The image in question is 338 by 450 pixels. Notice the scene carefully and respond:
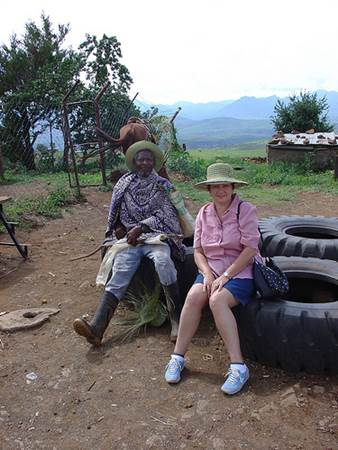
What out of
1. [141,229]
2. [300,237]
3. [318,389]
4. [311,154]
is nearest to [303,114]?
[311,154]

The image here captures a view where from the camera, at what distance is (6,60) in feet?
46.5

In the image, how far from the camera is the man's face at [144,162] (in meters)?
3.79

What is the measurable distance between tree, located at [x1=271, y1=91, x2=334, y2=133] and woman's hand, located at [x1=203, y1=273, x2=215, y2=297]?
15.3 metres

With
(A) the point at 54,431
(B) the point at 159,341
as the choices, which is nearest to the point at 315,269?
(B) the point at 159,341

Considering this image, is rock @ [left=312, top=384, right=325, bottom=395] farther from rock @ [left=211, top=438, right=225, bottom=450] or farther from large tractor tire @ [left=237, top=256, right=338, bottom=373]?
rock @ [left=211, top=438, right=225, bottom=450]

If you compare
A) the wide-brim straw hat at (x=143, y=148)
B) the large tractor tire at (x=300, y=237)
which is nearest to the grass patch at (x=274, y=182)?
the large tractor tire at (x=300, y=237)

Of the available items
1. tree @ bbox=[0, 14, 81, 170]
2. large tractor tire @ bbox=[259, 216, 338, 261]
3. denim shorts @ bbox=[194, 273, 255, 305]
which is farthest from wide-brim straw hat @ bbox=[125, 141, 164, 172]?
tree @ bbox=[0, 14, 81, 170]

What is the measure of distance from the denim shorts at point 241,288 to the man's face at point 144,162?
1326 millimetres

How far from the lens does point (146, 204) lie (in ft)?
12.5

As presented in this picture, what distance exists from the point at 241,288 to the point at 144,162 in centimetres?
142

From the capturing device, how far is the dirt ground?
236 centimetres

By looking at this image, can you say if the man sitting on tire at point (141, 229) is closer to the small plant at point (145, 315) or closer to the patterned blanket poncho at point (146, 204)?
the patterned blanket poncho at point (146, 204)

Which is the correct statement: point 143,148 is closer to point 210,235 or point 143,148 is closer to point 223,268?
point 210,235

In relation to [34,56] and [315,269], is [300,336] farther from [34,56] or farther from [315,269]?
[34,56]
